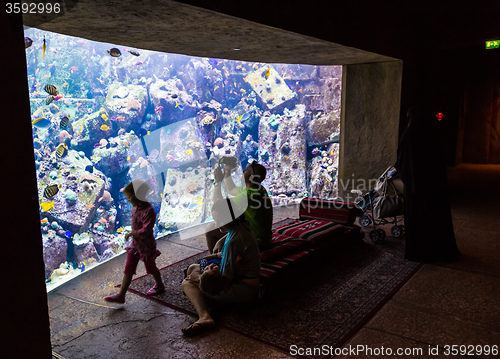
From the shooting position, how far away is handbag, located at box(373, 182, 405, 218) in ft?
17.8

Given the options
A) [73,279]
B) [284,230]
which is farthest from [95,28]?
[284,230]

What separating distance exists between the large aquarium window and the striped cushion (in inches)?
384

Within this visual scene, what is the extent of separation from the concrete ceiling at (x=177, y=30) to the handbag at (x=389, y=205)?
2.27m

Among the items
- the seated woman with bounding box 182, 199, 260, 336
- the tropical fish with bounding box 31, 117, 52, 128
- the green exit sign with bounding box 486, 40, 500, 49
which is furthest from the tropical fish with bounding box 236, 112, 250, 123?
the seated woman with bounding box 182, 199, 260, 336

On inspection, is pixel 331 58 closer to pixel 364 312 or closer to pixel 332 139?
pixel 364 312

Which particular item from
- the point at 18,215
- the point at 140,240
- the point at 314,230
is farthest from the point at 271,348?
the point at 314,230

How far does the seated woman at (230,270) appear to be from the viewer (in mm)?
3316

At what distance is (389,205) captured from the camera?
5469 millimetres

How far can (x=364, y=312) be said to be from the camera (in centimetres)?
351

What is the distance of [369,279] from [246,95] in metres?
16.2

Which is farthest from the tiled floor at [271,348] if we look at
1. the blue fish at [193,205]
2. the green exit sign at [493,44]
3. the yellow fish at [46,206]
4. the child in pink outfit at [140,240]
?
the blue fish at [193,205]

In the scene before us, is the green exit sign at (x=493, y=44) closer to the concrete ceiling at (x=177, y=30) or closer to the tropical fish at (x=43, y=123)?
the concrete ceiling at (x=177, y=30)

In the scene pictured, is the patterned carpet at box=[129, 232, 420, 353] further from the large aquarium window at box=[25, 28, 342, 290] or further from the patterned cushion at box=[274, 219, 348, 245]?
the large aquarium window at box=[25, 28, 342, 290]

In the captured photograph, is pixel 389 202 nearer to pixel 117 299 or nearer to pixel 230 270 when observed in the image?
pixel 230 270
